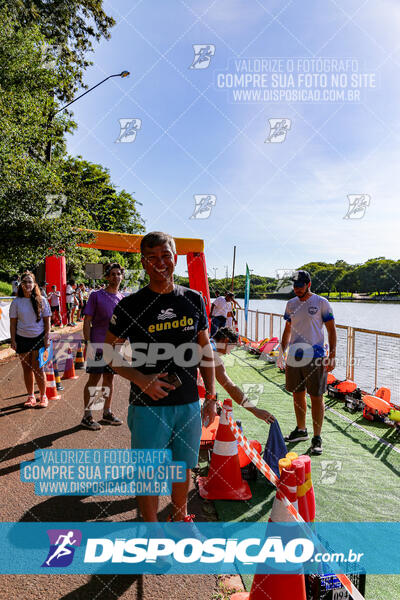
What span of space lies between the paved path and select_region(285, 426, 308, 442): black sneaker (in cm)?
166

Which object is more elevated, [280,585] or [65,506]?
[280,585]

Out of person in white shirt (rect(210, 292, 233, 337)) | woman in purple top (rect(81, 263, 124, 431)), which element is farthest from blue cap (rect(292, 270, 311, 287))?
person in white shirt (rect(210, 292, 233, 337))

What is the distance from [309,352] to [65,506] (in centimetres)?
301

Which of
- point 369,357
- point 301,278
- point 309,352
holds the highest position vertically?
point 301,278

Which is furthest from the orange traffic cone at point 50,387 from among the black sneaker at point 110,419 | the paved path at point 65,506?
the black sneaker at point 110,419

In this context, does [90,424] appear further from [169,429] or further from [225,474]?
[169,429]

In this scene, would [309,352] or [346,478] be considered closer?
[346,478]

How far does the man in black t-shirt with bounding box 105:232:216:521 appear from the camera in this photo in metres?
2.29

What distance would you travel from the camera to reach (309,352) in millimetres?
4629

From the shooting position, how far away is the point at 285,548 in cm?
205

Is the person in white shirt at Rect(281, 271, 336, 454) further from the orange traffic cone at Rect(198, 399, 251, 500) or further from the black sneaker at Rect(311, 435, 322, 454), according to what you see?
the orange traffic cone at Rect(198, 399, 251, 500)

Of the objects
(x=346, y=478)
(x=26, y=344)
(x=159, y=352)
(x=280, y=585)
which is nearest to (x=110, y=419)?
(x=26, y=344)

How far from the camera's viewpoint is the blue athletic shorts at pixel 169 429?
231cm

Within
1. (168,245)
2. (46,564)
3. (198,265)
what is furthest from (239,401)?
(198,265)
